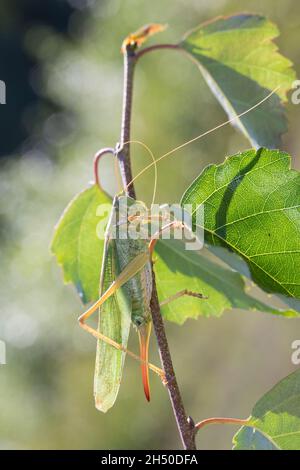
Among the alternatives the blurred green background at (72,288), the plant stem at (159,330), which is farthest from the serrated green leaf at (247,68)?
the blurred green background at (72,288)

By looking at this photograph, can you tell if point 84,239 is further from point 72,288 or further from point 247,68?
point 72,288

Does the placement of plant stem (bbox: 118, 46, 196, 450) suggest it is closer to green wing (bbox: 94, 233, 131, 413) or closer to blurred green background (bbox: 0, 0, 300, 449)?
green wing (bbox: 94, 233, 131, 413)

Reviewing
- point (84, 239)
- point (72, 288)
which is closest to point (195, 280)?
point (84, 239)

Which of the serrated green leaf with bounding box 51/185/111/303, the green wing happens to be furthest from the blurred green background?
the green wing

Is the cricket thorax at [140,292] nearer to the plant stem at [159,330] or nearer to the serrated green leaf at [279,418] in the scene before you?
the plant stem at [159,330]

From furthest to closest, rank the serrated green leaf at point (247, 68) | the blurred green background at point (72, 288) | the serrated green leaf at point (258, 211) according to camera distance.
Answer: the blurred green background at point (72, 288)
the serrated green leaf at point (247, 68)
the serrated green leaf at point (258, 211)
